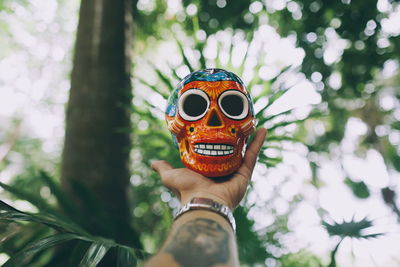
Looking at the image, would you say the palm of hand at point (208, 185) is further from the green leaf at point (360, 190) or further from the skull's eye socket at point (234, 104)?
the green leaf at point (360, 190)

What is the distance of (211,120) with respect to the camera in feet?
3.64

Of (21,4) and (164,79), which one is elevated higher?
(21,4)

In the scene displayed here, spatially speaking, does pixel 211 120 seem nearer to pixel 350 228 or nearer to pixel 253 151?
pixel 253 151

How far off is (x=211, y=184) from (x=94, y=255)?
0.45m

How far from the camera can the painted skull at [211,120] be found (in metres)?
1.09

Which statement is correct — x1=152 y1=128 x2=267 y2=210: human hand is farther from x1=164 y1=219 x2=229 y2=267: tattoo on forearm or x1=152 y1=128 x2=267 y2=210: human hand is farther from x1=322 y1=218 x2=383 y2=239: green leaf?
x1=322 y1=218 x2=383 y2=239: green leaf

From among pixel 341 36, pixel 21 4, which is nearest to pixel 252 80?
pixel 341 36

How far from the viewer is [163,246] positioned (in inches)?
32.2

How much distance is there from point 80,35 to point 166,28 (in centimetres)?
193

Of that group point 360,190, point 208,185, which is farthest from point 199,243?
point 360,190

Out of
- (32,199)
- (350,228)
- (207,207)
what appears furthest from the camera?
(350,228)

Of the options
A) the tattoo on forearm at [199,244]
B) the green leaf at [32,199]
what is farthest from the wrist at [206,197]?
the green leaf at [32,199]

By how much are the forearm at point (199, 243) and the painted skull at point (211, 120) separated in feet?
0.73

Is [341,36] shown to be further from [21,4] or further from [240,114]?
[21,4]
